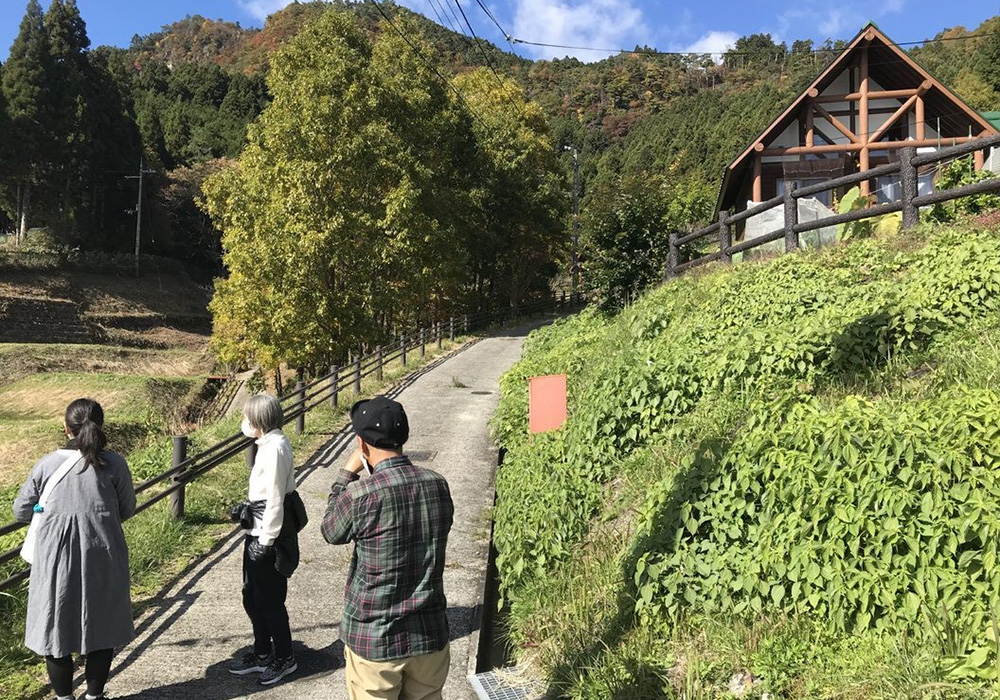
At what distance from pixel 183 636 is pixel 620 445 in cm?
372

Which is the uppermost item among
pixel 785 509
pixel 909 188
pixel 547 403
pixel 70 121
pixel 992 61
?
pixel 992 61

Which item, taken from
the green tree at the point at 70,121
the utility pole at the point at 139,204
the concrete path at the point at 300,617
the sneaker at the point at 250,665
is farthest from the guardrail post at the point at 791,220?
the green tree at the point at 70,121

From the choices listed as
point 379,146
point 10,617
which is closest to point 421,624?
point 10,617

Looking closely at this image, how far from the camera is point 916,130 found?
19.3 meters

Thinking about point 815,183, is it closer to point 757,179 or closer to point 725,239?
point 757,179

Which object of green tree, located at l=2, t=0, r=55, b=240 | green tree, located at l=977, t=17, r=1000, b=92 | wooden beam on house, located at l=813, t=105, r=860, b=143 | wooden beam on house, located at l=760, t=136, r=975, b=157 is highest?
green tree, located at l=977, t=17, r=1000, b=92

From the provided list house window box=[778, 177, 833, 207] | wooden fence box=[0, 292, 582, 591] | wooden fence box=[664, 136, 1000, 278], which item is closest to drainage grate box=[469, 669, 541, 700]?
wooden fence box=[0, 292, 582, 591]

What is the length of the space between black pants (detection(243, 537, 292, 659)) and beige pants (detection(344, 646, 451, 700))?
140cm

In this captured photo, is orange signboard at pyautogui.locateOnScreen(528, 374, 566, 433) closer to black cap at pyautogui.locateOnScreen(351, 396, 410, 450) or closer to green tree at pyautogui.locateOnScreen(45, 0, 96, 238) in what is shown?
black cap at pyautogui.locateOnScreen(351, 396, 410, 450)

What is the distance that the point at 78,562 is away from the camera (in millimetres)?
3559

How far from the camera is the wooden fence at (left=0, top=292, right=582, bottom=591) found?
6254 mm

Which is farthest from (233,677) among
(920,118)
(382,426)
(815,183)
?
(920,118)

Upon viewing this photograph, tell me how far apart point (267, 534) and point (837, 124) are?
796 inches

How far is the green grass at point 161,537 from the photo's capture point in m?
4.28
